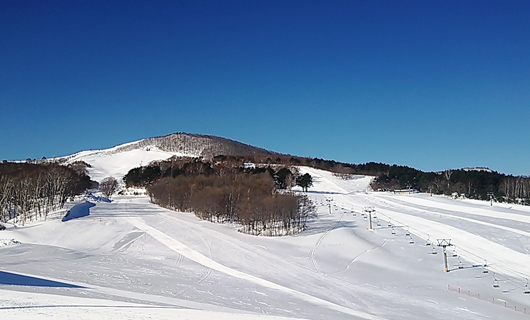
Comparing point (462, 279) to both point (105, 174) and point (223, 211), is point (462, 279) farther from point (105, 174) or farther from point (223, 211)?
point (105, 174)

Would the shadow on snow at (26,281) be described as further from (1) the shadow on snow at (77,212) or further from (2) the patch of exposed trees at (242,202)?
(1) the shadow on snow at (77,212)

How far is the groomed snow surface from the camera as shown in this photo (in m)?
19.3

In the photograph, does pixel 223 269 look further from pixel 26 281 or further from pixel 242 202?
pixel 242 202

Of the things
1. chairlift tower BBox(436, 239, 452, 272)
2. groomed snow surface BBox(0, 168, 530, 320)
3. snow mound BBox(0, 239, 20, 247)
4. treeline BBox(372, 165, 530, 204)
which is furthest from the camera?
treeline BBox(372, 165, 530, 204)

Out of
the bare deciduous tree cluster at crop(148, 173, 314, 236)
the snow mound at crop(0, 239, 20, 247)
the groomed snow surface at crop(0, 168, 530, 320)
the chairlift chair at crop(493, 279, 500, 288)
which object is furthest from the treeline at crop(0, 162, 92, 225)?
the chairlift chair at crop(493, 279, 500, 288)

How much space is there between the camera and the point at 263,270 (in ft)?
100

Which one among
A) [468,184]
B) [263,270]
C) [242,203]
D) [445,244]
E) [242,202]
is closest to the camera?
[263,270]

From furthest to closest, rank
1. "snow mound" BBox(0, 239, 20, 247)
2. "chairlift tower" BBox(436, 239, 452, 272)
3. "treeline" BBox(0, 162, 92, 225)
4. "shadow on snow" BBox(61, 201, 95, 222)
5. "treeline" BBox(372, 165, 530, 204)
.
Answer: "treeline" BBox(372, 165, 530, 204)
"shadow on snow" BBox(61, 201, 95, 222)
"treeline" BBox(0, 162, 92, 225)
"snow mound" BBox(0, 239, 20, 247)
"chairlift tower" BBox(436, 239, 452, 272)

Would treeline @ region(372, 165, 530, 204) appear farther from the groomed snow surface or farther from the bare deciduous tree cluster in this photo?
the bare deciduous tree cluster

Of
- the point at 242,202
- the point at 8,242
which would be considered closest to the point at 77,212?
the point at 8,242

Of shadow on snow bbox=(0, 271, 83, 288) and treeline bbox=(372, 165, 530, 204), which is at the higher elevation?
treeline bbox=(372, 165, 530, 204)

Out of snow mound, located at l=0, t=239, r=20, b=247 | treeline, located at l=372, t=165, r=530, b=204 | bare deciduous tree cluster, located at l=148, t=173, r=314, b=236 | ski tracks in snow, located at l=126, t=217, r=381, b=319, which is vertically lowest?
ski tracks in snow, located at l=126, t=217, r=381, b=319

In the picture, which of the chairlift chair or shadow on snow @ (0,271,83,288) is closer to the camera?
shadow on snow @ (0,271,83,288)

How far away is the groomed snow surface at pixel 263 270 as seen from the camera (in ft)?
63.3
